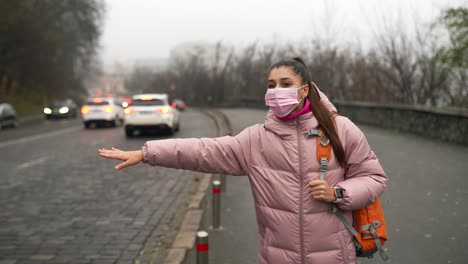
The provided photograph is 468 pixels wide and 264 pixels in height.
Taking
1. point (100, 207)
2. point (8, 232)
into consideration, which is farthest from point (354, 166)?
point (100, 207)

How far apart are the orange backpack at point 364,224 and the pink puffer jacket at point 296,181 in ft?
0.11

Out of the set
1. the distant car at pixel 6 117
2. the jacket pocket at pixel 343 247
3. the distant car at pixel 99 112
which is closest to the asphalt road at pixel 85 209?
the jacket pocket at pixel 343 247

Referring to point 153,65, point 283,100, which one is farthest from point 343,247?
point 153,65

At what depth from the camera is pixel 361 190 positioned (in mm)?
2307

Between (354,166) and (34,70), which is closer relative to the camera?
(354,166)

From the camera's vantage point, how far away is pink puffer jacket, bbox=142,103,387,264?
7.54 ft

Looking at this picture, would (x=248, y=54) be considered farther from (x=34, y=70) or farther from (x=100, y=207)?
(x=100, y=207)

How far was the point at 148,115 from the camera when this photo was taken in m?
18.6

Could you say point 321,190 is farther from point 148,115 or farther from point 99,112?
point 99,112

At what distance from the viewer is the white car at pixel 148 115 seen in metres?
18.4

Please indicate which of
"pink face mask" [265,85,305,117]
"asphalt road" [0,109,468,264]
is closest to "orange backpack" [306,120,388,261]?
"pink face mask" [265,85,305,117]

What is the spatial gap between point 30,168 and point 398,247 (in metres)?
8.77

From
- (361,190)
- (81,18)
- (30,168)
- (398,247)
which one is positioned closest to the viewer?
(361,190)

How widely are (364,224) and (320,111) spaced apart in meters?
0.66
